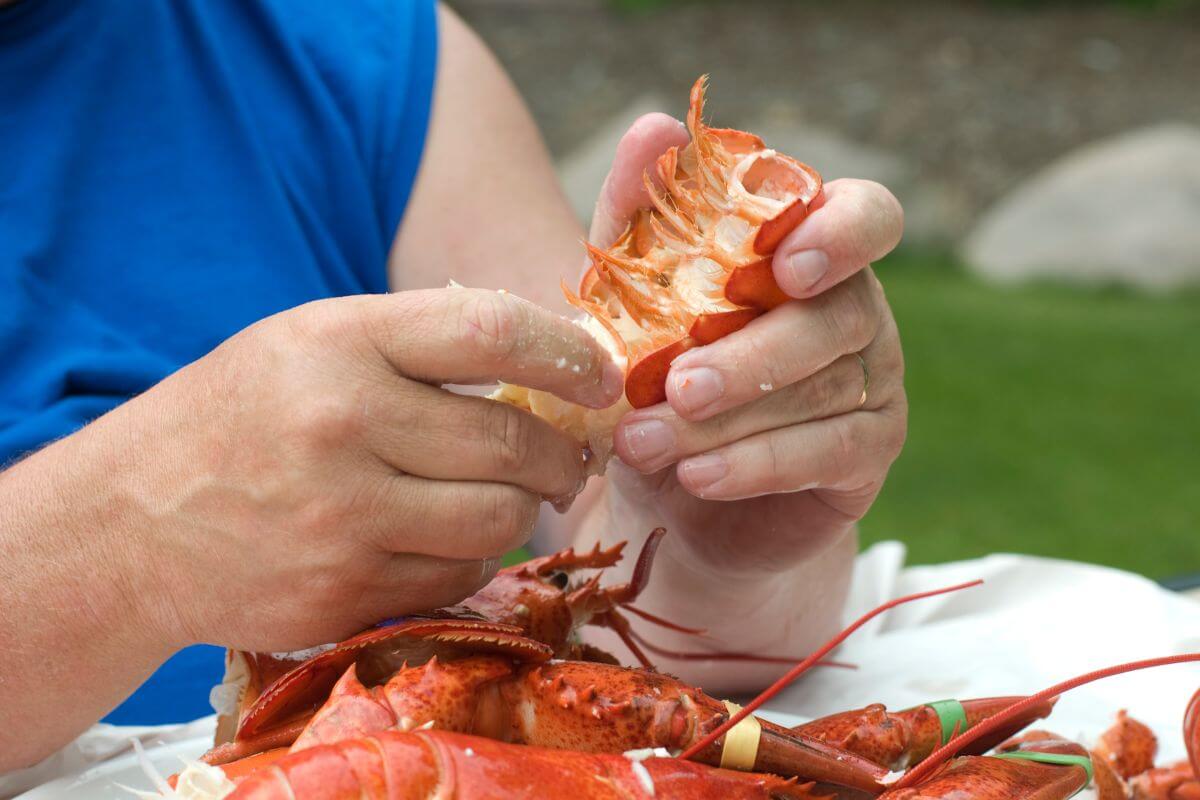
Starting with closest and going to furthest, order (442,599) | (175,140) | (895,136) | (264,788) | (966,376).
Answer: (264,788)
(442,599)
(175,140)
(966,376)
(895,136)

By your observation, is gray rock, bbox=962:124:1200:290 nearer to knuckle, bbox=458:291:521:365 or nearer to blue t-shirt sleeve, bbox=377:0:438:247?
blue t-shirt sleeve, bbox=377:0:438:247

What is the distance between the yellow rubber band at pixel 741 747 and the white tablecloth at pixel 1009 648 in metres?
0.51

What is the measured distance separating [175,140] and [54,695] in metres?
0.82

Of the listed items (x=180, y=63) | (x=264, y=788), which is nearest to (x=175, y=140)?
(x=180, y=63)

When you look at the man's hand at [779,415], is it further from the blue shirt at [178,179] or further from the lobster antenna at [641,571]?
the blue shirt at [178,179]

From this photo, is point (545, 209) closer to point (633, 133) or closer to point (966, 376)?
point (633, 133)

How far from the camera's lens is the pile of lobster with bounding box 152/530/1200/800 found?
2.44 feet

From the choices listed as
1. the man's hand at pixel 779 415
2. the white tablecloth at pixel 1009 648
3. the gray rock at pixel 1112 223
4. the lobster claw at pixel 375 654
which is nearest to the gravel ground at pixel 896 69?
the gray rock at pixel 1112 223

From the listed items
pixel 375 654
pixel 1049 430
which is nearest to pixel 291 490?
pixel 375 654

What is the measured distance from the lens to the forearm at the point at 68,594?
39.0 inches

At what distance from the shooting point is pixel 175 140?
63.7 inches

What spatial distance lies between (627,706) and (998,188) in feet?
22.6

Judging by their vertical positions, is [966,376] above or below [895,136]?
below

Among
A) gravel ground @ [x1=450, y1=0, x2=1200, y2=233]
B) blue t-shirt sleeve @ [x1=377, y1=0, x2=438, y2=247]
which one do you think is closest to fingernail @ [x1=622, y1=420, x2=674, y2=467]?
blue t-shirt sleeve @ [x1=377, y1=0, x2=438, y2=247]
